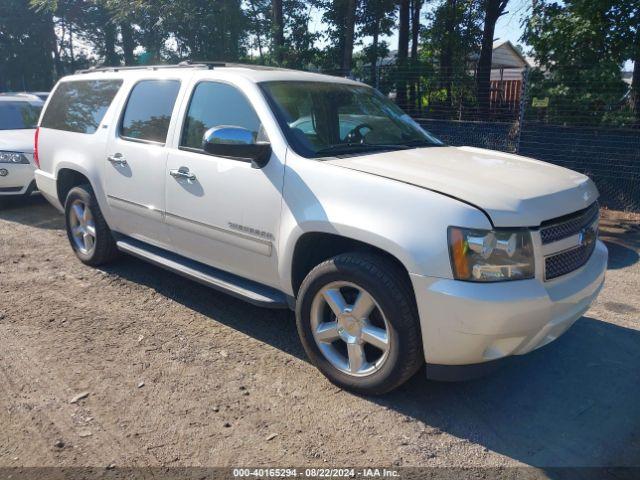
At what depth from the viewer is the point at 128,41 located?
19.4m

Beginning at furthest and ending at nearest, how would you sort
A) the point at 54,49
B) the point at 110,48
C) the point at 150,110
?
1. the point at 54,49
2. the point at 110,48
3. the point at 150,110

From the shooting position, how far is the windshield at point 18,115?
9.24 metres

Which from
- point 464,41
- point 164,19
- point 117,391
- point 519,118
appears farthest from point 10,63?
point 117,391

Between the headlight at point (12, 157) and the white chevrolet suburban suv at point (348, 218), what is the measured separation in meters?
3.73

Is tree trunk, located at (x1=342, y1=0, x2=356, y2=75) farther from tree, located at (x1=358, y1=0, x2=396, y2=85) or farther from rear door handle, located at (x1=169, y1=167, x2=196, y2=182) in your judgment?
rear door handle, located at (x1=169, y1=167, x2=196, y2=182)

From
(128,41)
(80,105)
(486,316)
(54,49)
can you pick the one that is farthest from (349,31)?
(54,49)

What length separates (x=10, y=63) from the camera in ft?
97.5

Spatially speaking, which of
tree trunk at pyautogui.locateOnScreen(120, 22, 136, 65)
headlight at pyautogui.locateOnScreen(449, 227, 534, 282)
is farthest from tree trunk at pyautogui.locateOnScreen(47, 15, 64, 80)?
headlight at pyautogui.locateOnScreen(449, 227, 534, 282)

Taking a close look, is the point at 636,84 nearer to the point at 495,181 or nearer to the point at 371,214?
the point at 495,181

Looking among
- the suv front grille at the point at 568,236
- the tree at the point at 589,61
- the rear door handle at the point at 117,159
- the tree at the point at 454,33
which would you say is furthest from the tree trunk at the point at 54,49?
the suv front grille at the point at 568,236

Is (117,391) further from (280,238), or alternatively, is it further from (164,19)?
(164,19)

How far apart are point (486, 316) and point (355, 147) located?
1.57 meters

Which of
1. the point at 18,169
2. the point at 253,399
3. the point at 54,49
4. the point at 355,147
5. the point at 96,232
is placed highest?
the point at 54,49

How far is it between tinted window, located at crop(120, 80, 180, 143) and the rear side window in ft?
1.33
